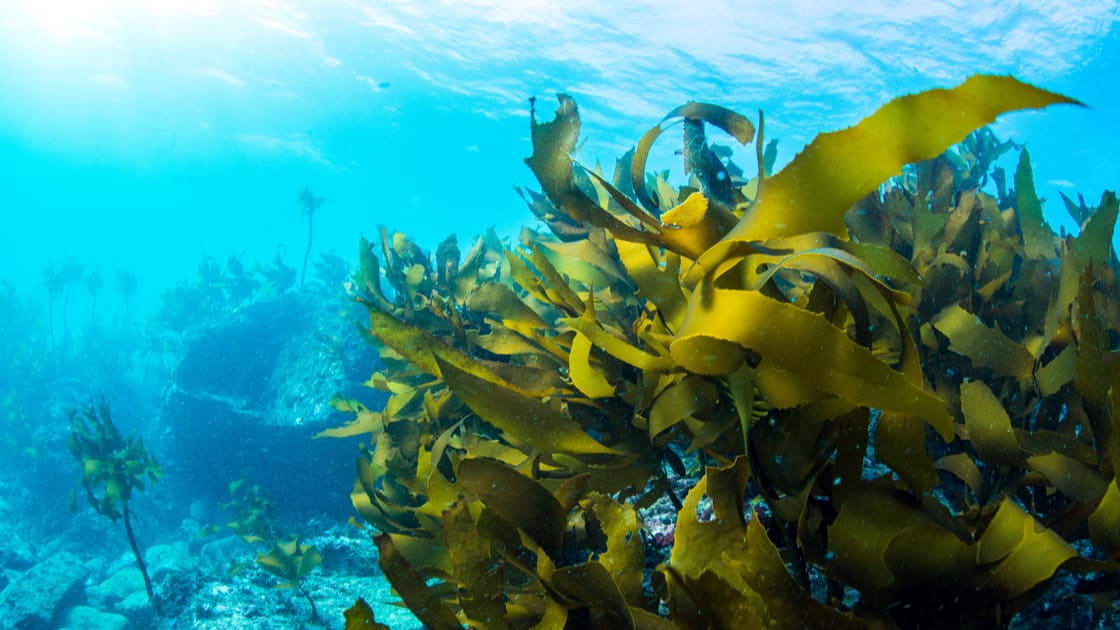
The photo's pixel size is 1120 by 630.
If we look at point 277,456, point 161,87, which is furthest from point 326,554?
point 161,87

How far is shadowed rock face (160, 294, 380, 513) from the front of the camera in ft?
25.8

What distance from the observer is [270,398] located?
9383 mm

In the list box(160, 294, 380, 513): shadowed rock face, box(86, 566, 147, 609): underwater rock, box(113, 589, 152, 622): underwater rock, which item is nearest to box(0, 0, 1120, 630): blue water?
box(160, 294, 380, 513): shadowed rock face

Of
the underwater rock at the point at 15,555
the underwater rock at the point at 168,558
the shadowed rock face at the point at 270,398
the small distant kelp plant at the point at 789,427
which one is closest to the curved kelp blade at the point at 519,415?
the small distant kelp plant at the point at 789,427

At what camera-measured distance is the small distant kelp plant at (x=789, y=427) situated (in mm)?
680

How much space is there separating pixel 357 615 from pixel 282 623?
3.52m

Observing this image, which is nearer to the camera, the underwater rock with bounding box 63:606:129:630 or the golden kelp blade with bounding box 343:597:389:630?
the golden kelp blade with bounding box 343:597:389:630

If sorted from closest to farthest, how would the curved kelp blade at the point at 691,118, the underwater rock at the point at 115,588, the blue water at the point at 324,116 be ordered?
the curved kelp blade at the point at 691,118 < the underwater rock at the point at 115,588 < the blue water at the point at 324,116

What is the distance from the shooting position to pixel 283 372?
9664 mm

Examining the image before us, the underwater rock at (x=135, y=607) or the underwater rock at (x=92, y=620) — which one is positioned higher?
the underwater rock at (x=135, y=607)

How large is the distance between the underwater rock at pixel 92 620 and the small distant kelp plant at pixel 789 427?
30.2ft

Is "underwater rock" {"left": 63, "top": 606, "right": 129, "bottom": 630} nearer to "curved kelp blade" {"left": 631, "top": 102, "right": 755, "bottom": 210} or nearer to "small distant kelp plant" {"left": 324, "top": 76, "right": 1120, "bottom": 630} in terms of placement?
"small distant kelp plant" {"left": 324, "top": 76, "right": 1120, "bottom": 630}

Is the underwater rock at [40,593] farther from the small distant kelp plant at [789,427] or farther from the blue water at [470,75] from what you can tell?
A: the blue water at [470,75]

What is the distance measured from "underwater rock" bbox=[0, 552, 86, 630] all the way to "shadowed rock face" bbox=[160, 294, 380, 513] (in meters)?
2.10
